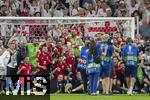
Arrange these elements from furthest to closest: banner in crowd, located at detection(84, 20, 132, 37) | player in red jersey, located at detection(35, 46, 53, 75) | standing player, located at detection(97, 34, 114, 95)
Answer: banner in crowd, located at detection(84, 20, 132, 37) → player in red jersey, located at detection(35, 46, 53, 75) → standing player, located at detection(97, 34, 114, 95)

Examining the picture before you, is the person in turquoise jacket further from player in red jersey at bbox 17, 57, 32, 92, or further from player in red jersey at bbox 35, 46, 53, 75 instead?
player in red jersey at bbox 17, 57, 32, 92

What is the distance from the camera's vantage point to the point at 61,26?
24062 mm

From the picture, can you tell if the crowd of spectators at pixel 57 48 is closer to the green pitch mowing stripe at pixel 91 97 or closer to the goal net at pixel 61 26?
the goal net at pixel 61 26

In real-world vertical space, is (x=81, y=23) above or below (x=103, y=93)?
above

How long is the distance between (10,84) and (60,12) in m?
8.25

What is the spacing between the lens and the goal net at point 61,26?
23.9 metres

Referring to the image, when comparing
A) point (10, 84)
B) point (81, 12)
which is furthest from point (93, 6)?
point (10, 84)

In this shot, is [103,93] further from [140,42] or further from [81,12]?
[81,12]

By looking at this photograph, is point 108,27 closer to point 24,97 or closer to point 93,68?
point 93,68

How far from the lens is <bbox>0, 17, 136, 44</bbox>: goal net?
23.9 metres

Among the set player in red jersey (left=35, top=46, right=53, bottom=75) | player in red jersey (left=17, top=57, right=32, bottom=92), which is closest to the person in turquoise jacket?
player in red jersey (left=35, top=46, right=53, bottom=75)

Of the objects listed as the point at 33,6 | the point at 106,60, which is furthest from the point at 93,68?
the point at 33,6

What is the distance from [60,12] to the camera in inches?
1080

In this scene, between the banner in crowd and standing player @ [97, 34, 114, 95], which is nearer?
standing player @ [97, 34, 114, 95]
